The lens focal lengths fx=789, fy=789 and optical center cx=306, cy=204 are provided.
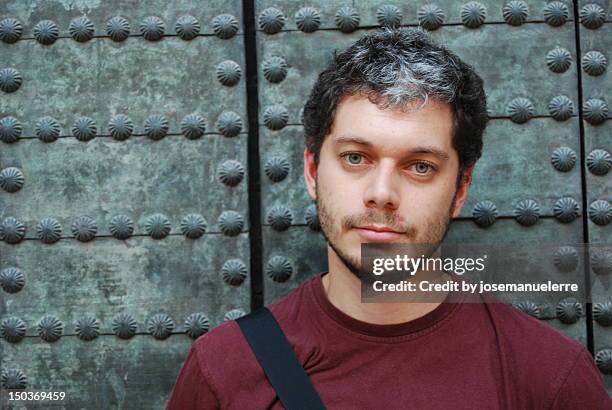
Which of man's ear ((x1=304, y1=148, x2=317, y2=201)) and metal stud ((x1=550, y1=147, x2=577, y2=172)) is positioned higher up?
man's ear ((x1=304, y1=148, x2=317, y2=201))

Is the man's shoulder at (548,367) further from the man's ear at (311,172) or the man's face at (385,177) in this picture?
the man's ear at (311,172)

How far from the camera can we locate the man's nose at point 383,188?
1.53m

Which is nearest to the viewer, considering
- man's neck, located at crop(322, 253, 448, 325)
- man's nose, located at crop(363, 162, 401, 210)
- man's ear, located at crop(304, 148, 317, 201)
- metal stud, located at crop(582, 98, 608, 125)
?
man's nose, located at crop(363, 162, 401, 210)

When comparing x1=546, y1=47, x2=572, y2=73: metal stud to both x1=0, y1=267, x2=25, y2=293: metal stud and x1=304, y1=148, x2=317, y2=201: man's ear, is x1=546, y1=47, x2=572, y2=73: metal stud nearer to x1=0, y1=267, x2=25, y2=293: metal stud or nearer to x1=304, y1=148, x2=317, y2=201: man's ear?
x1=304, y1=148, x2=317, y2=201: man's ear

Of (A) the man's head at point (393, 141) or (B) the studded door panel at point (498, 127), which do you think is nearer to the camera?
(A) the man's head at point (393, 141)

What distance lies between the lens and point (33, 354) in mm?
2223

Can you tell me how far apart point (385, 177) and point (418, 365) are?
383 mm

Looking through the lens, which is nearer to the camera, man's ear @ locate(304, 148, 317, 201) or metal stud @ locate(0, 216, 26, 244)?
man's ear @ locate(304, 148, 317, 201)

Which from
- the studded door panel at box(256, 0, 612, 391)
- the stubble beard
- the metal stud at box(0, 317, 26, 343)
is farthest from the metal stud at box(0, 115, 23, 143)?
the stubble beard

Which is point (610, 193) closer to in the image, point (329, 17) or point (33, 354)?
point (329, 17)

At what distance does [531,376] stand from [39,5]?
166 centimetres

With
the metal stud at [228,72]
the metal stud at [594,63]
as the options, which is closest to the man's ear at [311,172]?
the metal stud at [228,72]

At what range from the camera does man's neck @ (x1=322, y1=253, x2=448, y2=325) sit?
5.38 feet

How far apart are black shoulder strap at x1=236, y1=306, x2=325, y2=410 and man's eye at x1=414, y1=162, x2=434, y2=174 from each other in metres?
0.45
